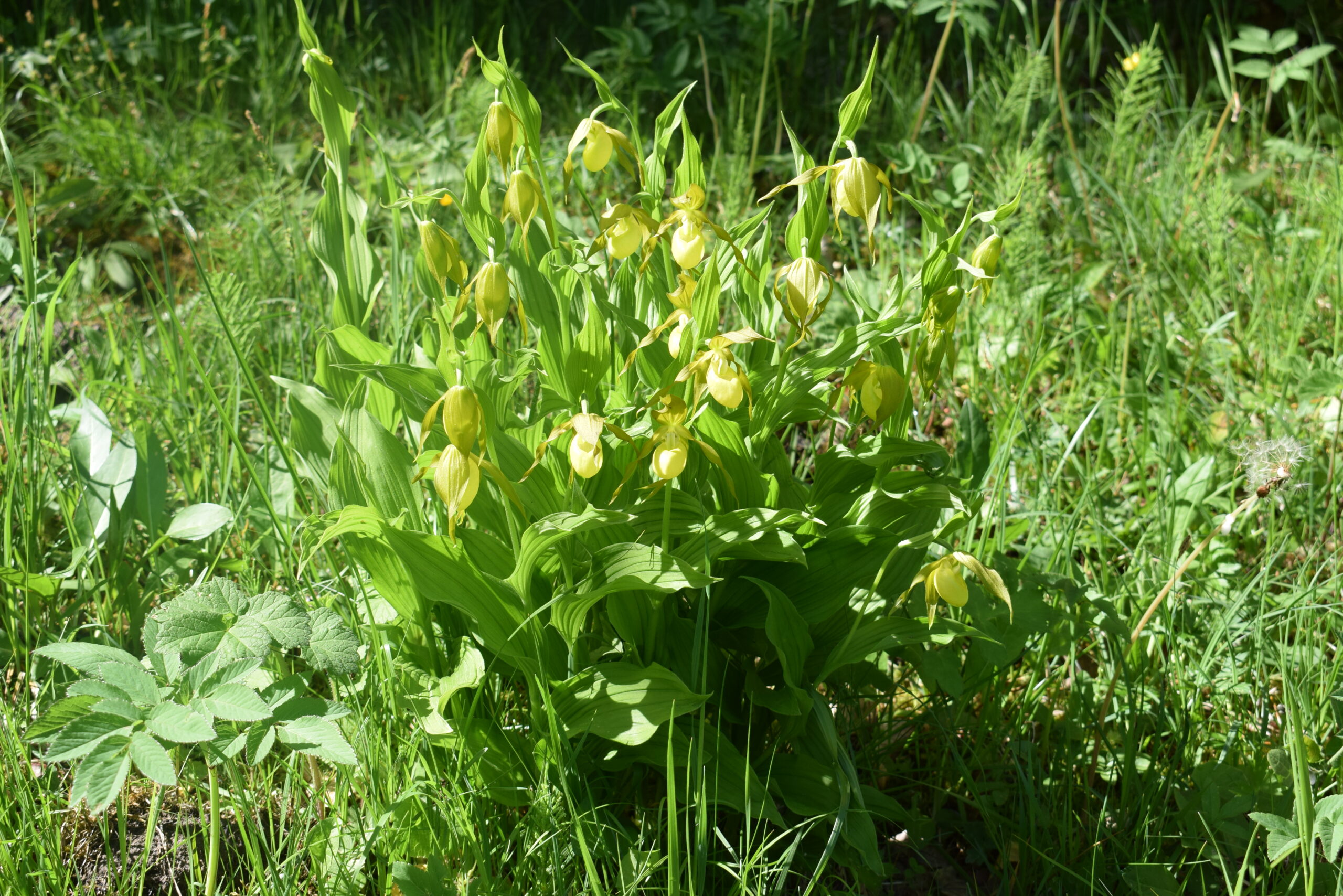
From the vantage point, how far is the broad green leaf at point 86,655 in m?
1.05

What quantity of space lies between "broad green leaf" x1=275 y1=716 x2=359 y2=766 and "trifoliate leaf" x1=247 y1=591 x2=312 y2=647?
0.29 feet

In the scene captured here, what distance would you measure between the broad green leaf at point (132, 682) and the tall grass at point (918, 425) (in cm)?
21

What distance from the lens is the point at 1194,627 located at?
1.64 m

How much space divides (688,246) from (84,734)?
73cm

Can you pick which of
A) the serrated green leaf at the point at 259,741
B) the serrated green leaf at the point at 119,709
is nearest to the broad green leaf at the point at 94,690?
the serrated green leaf at the point at 119,709

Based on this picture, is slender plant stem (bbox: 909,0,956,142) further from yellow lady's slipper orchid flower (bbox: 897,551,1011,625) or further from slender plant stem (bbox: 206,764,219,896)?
slender plant stem (bbox: 206,764,219,896)

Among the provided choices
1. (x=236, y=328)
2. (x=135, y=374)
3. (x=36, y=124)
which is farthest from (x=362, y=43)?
(x=236, y=328)

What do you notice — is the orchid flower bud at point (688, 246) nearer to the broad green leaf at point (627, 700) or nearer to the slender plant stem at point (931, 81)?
the broad green leaf at point (627, 700)

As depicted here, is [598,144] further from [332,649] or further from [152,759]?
[152,759]

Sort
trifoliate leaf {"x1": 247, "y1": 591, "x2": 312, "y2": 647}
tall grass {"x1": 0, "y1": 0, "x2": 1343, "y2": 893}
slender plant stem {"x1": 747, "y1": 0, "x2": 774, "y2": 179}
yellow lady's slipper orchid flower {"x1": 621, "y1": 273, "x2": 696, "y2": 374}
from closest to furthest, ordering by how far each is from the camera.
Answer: yellow lady's slipper orchid flower {"x1": 621, "y1": 273, "x2": 696, "y2": 374}
trifoliate leaf {"x1": 247, "y1": 591, "x2": 312, "y2": 647}
tall grass {"x1": 0, "y1": 0, "x2": 1343, "y2": 893}
slender plant stem {"x1": 747, "y1": 0, "x2": 774, "y2": 179}

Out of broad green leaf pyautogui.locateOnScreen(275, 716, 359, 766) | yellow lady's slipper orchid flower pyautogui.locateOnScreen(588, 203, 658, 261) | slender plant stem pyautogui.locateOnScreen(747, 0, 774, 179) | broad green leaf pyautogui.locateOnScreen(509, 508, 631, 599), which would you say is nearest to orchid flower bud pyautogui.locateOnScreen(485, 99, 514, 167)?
yellow lady's slipper orchid flower pyautogui.locateOnScreen(588, 203, 658, 261)

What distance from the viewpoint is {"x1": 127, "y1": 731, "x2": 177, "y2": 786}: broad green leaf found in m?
0.88

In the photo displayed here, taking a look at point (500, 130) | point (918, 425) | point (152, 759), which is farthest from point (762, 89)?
point (152, 759)

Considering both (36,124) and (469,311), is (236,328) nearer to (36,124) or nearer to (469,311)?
(469,311)
